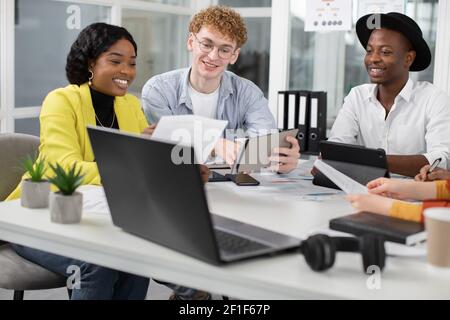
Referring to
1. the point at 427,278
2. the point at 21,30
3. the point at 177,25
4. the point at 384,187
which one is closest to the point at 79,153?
the point at 384,187

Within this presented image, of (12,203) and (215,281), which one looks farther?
(12,203)

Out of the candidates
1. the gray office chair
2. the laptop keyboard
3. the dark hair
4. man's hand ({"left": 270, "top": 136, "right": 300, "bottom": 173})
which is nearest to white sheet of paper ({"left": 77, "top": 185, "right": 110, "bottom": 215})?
the gray office chair

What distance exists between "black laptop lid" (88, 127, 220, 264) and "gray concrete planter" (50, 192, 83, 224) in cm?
10

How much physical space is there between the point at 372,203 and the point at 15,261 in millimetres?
1094

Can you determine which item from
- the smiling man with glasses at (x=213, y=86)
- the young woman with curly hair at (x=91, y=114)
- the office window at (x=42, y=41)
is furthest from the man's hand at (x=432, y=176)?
the office window at (x=42, y=41)

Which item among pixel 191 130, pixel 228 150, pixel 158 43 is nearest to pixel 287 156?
pixel 228 150

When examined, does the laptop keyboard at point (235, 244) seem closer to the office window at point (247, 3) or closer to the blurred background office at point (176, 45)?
the blurred background office at point (176, 45)

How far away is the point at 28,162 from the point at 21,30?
1861mm

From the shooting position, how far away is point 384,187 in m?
1.75

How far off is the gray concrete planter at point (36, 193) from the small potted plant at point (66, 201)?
12 centimetres

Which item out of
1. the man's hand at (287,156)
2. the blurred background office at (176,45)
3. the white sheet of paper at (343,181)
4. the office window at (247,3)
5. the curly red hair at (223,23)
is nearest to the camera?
the white sheet of paper at (343,181)

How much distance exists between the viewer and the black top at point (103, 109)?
224 centimetres

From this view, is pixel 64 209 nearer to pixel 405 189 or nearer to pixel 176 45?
pixel 405 189
